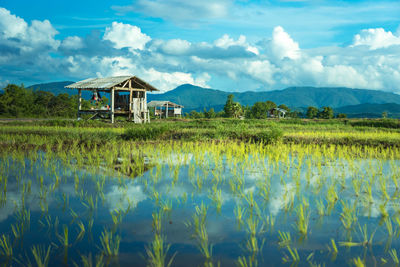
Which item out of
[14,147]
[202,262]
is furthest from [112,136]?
[202,262]

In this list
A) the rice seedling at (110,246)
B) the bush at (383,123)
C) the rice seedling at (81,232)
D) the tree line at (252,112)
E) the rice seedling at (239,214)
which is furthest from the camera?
the tree line at (252,112)

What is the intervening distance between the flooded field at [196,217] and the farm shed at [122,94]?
1454cm

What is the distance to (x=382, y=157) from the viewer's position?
820 centimetres

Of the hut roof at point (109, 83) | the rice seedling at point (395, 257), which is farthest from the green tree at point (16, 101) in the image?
the rice seedling at point (395, 257)

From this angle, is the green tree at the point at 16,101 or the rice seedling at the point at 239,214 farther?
the green tree at the point at 16,101

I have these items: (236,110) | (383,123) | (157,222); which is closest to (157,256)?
(157,222)

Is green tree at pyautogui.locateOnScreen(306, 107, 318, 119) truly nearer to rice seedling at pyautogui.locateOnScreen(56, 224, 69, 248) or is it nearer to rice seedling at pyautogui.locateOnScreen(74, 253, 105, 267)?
rice seedling at pyautogui.locateOnScreen(56, 224, 69, 248)

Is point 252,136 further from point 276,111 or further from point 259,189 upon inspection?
point 276,111

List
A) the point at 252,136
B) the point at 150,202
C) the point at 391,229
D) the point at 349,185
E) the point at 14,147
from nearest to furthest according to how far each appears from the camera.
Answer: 1. the point at 391,229
2. the point at 150,202
3. the point at 349,185
4. the point at 14,147
5. the point at 252,136

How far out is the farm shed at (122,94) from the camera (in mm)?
→ 20547

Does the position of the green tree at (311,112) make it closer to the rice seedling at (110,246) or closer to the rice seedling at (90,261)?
the rice seedling at (110,246)

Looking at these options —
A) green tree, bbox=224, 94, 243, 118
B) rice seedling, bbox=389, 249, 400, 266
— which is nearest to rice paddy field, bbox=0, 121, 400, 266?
rice seedling, bbox=389, 249, 400, 266

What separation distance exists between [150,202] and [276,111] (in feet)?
214

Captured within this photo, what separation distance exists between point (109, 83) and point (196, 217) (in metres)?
18.4
